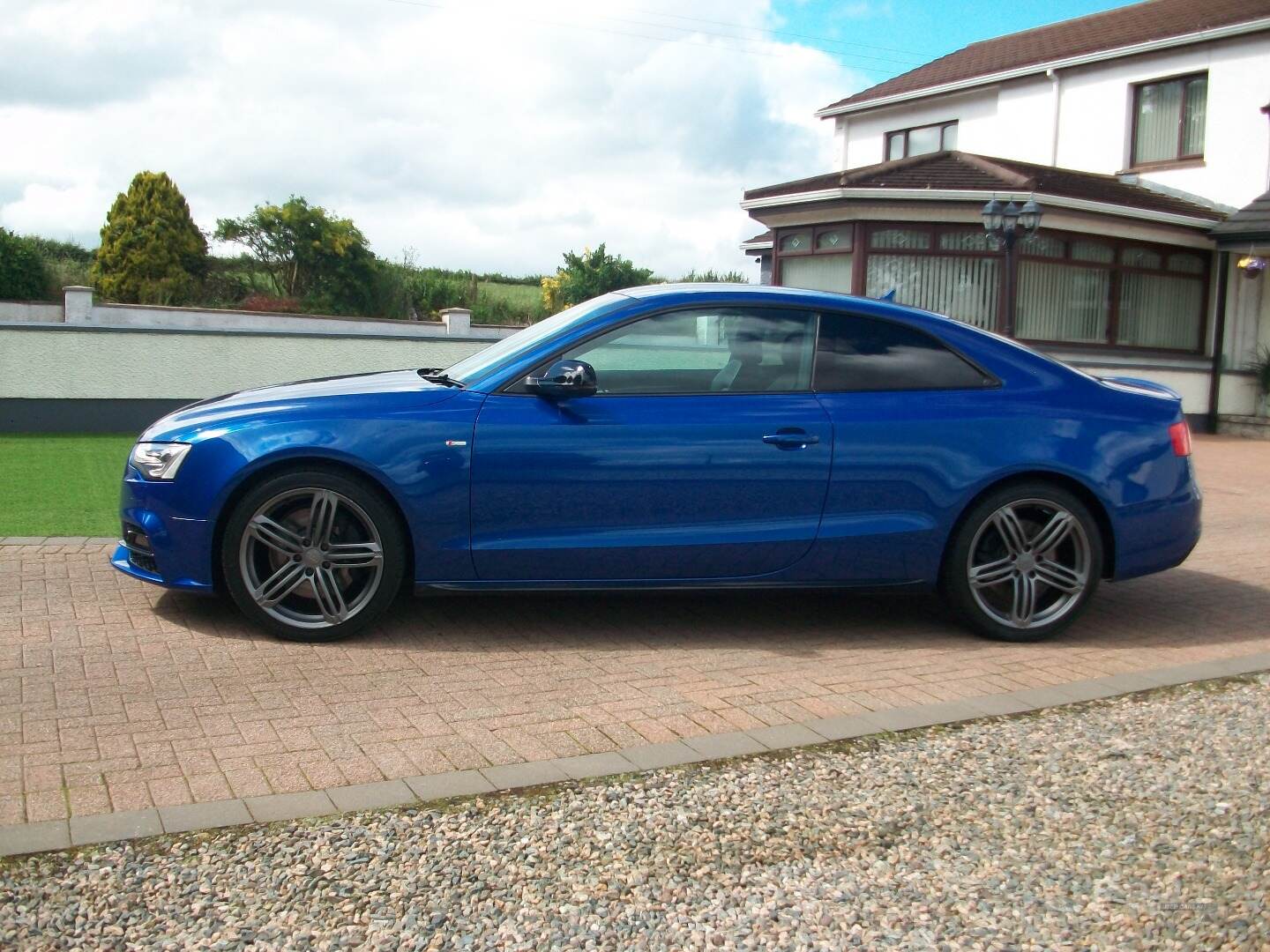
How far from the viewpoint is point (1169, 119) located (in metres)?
24.4

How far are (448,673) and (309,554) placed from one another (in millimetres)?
834

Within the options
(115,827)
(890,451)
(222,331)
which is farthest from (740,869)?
(222,331)

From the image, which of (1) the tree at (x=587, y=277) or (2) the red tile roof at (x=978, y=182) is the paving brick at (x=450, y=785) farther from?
(1) the tree at (x=587, y=277)

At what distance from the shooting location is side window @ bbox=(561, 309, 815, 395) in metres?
5.55

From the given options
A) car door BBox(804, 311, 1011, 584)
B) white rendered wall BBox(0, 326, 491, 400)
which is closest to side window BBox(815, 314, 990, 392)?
car door BBox(804, 311, 1011, 584)

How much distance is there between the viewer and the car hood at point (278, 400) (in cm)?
534

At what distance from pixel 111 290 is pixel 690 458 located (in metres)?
34.3

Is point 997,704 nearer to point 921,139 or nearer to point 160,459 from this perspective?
point 160,459

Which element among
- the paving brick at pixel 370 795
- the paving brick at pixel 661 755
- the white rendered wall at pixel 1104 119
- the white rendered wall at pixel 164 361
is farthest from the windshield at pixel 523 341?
the white rendered wall at pixel 1104 119

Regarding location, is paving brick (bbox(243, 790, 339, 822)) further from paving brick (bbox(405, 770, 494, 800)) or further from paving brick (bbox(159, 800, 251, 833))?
paving brick (bbox(405, 770, 494, 800))

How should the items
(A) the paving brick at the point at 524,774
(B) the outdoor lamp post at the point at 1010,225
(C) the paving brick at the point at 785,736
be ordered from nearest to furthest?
(A) the paving brick at the point at 524,774, (C) the paving brick at the point at 785,736, (B) the outdoor lamp post at the point at 1010,225

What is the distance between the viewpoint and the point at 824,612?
20.8ft

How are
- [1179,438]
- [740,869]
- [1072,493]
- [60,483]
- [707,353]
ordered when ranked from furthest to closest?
1. [60,483]
2. [1179,438]
3. [1072,493]
4. [707,353]
5. [740,869]

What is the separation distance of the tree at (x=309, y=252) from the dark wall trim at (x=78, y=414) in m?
23.5
